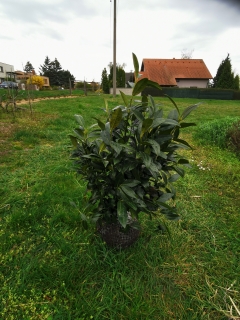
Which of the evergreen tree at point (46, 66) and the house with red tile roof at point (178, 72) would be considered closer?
the house with red tile roof at point (178, 72)

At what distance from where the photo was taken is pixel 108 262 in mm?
1466

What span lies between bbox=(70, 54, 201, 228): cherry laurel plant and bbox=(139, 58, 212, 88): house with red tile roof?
27859mm

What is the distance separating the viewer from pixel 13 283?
4.24 ft

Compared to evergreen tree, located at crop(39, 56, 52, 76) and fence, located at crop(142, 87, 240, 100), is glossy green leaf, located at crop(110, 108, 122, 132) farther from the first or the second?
evergreen tree, located at crop(39, 56, 52, 76)

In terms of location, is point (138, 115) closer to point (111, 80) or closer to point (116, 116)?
point (116, 116)

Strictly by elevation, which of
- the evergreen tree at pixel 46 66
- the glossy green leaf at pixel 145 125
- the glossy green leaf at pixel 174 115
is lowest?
the glossy green leaf at pixel 145 125

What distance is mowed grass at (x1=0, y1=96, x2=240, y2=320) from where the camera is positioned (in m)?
1.20

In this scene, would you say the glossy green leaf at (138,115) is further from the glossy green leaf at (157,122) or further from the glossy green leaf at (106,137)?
the glossy green leaf at (106,137)

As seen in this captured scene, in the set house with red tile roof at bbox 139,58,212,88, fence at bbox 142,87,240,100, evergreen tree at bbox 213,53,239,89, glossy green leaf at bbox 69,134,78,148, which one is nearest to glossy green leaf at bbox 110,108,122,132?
glossy green leaf at bbox 69,134,78,148

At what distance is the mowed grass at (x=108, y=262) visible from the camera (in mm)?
1201

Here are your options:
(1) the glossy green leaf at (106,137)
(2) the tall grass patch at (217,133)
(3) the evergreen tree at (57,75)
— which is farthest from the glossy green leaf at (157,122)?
(3) the evergreen tree at (57,75)

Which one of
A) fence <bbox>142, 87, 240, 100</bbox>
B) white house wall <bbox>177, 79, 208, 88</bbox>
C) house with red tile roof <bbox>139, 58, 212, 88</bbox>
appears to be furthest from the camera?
white house wall <bbox>177, 79, 208, 88</bbox>

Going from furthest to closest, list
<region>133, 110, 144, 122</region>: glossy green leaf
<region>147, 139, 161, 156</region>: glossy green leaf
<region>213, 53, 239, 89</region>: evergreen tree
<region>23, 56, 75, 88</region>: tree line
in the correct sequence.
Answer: <region>23, 56, 75, 88</region>: tree line
<region>213, 53, 239, 89</region>: evergreen tree
<region>133, 110, 144, 122</region>: glossy green leaf
<region>147, 139, 161, 156</region>: glossy green leaf

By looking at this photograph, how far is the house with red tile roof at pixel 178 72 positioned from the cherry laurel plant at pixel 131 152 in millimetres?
27859
